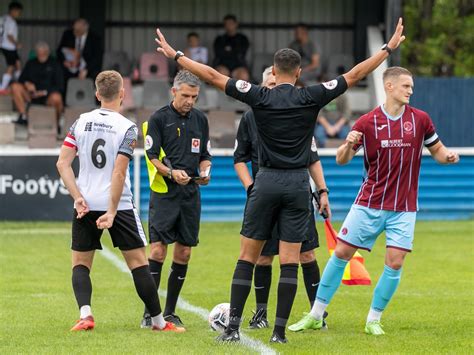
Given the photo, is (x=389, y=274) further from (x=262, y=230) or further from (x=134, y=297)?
(x=134, y=297)

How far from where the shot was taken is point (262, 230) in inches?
338

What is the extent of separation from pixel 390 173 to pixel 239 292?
1473 mm

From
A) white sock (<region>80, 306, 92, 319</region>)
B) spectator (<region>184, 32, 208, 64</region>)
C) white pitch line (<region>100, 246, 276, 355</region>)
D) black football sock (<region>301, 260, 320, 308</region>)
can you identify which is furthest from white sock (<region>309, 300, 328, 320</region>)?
spectator (<region>184, 32, 208, 64</region>)

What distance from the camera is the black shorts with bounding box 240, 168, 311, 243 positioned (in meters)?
8.53

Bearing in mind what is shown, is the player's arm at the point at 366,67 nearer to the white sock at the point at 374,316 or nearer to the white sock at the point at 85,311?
the white sock at the point at 374,316

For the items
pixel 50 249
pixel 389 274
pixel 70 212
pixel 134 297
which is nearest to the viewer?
pixel 389 274

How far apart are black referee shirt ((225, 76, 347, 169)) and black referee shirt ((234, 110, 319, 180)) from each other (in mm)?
1003

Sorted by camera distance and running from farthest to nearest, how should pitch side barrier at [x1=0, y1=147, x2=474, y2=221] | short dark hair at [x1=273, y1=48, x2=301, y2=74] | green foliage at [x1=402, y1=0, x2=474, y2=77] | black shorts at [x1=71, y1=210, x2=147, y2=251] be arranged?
green foliage at [x1=402, y1=0, x2=474, y2=77] < pitch side barrier at [x1=0, y1=147, x2=474, y2=221] < black shorts at [x1=71, y1=210, x2=147, y2=251] < short dark hair at [x1=273, y1=48, x2=301, y2=74]

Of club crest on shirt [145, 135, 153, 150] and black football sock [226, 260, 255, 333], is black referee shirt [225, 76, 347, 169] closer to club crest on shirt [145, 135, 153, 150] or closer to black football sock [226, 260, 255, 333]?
black football sock [226, 260, 255, 333]

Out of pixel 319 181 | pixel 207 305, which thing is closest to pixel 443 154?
pixel 319 181

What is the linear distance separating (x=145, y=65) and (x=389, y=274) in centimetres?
1707

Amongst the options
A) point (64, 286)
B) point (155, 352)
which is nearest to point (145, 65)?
point (64, 286)

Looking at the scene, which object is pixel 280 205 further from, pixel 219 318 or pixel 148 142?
pixel 148 142

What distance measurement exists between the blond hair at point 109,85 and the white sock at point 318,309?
7.29 feet
